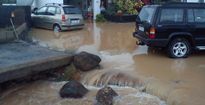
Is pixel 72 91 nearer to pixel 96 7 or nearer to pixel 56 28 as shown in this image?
pixel 56 28

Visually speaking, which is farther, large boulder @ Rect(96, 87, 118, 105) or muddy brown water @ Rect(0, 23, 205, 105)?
muddy brown water @ Rect(0, 23, 205, 105)

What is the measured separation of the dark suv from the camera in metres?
12.0

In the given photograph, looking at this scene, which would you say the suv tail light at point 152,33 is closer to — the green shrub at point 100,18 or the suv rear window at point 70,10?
the suv rear window at point 70,10

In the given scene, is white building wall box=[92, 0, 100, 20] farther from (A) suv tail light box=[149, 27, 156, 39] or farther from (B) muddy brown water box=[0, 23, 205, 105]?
(A) suv tail light box=[149, 27, 156, 39]

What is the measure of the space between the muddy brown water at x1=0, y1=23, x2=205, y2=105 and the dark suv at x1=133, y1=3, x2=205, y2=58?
45 centimetres

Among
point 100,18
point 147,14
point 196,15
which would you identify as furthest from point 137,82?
point 100,18

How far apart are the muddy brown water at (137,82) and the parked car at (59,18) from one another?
18.3ft

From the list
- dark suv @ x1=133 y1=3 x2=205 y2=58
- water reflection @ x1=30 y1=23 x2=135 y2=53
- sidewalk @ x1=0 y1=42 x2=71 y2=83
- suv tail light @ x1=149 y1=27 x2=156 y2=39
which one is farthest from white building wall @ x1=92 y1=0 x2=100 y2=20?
suv tail light @ x1=149 y1=27 x2=156 y2=39

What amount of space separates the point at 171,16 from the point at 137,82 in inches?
126

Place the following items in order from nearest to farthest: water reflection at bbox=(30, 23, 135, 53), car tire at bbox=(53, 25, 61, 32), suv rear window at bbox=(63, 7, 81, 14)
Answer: water reflection at bbox=(30, 23, 135, 53), suv rear window at bbox=(63, 7, 81, 14), car tire at bbox=(53, 25, 61, 32)

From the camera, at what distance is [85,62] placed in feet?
36.6

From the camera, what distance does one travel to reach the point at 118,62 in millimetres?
11906

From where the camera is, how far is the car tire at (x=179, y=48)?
1226cm

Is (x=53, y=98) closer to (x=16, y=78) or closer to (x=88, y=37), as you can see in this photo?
(x=16, y=78)
